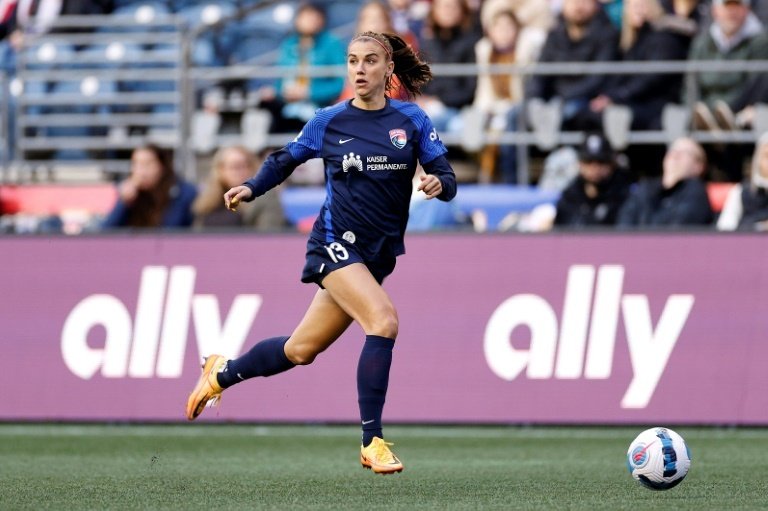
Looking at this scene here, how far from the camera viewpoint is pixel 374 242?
7.43 meters

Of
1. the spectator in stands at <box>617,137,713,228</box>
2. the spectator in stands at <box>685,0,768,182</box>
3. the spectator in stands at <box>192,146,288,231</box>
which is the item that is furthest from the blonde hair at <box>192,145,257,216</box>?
the spectator in stands at <box>685,0,768,182</box>

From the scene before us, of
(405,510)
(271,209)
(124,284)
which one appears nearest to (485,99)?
(271,209)

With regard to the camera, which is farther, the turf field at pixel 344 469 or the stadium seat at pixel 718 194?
the stadium seat at pixel 718 194

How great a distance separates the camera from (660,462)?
6793 millimetres

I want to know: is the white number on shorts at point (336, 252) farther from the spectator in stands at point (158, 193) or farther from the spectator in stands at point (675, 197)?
the spectator in stands at point (158, 193)

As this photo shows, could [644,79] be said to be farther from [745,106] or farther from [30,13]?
[30,13]

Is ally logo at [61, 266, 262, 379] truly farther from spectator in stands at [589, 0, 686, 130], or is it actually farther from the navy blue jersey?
spectator in stands at [589, 0, 686, 130]

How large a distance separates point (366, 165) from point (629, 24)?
8109 mm

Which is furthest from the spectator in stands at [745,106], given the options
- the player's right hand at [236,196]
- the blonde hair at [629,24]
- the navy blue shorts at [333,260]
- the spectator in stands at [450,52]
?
the player's right hand at [236,196]

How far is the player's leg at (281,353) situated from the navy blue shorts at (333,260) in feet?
0.62

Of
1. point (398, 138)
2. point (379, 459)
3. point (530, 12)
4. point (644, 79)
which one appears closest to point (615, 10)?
point (530, 12)

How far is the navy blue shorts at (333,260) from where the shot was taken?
7.38 metres

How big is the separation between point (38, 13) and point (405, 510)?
1291 centimetres

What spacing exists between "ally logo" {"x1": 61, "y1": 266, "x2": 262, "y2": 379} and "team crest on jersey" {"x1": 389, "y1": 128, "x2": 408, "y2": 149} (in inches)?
171
